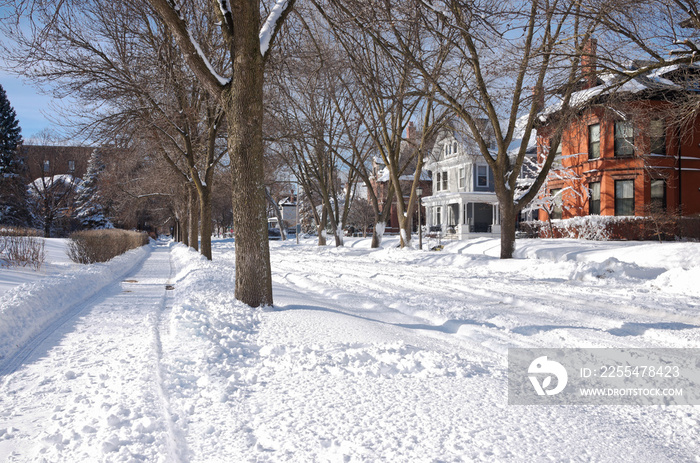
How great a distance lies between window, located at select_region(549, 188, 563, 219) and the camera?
2690 centimetres

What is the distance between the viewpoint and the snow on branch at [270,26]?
7012 millimetres

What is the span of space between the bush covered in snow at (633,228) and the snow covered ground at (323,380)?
14.5 meters

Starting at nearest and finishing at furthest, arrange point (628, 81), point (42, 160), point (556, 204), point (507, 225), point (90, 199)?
1. point (628, 81)
2. point (507, 225)
3. point (556, 204)
4. point (42, 160)
5. point (90, 199)

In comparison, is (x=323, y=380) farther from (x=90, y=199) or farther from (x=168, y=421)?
(x=90, y=199)

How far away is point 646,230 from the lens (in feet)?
69.6

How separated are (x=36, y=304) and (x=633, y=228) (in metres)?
24.3

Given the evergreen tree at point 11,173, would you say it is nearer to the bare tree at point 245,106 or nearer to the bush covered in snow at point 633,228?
the bare tree at point 245,106

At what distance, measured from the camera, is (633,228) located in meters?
21.6

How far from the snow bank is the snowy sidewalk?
339mm

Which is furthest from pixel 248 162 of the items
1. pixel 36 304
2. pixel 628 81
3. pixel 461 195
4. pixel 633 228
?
pixel 461 195

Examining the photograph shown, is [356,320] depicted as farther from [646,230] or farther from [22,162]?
[22,162]

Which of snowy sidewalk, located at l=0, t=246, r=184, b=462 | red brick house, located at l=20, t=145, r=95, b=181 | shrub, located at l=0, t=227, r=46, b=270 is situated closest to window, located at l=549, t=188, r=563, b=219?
snowy sidewalk, located at l=0, t=246, r=184, b=462

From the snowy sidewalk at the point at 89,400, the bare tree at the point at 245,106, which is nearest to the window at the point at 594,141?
the bare tree at the point at 245,106

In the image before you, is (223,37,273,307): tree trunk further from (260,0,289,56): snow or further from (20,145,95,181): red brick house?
(20,145,95,181): red brick house
